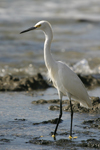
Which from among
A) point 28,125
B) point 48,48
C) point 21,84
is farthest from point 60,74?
point 21,84

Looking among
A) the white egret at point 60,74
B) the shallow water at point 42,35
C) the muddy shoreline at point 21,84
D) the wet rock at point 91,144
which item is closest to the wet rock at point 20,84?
the muddy shoreline at point 21,84

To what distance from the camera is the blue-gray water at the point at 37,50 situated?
4.69 meters

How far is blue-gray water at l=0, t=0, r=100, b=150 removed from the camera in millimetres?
4691

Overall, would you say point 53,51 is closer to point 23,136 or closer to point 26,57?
point 26,57

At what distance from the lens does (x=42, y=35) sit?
15.4 metres

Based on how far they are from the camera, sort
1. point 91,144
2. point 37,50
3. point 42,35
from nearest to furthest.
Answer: point 91,144 → point 37,50 → point 42,35

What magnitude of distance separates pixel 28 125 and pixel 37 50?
8.38m

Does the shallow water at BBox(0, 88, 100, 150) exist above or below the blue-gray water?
above

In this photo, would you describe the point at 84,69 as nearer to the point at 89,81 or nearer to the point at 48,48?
the point at 89,81

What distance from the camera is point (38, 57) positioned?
12.1 metres

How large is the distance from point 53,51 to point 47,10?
29.4 feet

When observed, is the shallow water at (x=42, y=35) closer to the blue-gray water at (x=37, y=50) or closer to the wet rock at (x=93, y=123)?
the blue-gray water at (x=37, y=50)

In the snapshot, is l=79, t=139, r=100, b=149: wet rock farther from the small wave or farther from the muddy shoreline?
the small wave

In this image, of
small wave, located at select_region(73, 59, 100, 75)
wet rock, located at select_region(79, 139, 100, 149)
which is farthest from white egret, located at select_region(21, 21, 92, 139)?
small wave, located at select_region(73, 59, 100, 75)
